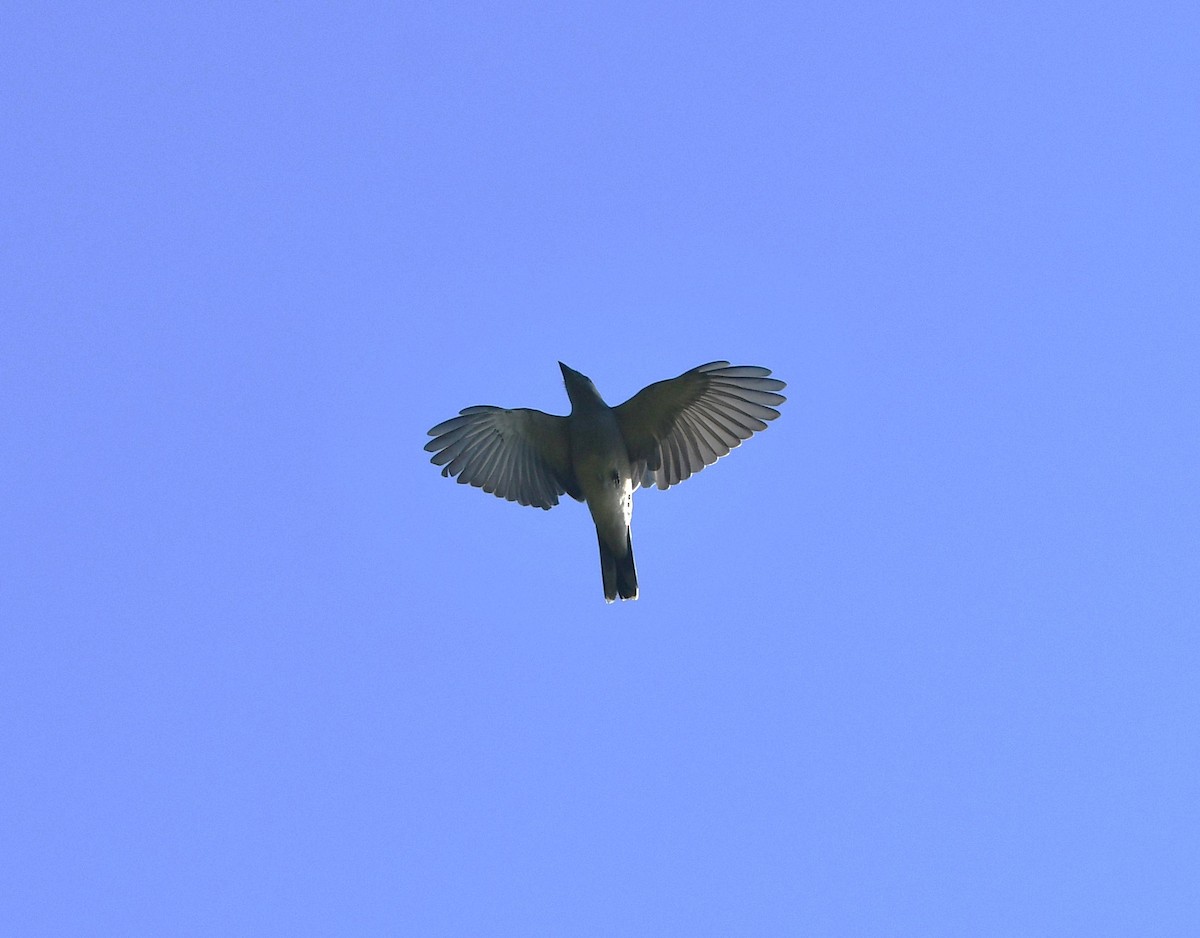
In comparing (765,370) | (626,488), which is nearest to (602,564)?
(626,488)

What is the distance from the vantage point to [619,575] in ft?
65.5

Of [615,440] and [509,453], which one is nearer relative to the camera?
[615,440]

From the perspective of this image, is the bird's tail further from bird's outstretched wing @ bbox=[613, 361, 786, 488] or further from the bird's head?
the bird's head

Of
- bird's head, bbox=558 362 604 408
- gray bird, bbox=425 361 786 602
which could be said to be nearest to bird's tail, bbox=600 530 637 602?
gray bird, bbox=425 361 786 602

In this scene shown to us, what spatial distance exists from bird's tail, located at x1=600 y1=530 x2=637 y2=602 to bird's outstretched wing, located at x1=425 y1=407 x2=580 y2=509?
955 millimetres

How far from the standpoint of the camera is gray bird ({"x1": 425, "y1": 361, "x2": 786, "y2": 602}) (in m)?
19.7

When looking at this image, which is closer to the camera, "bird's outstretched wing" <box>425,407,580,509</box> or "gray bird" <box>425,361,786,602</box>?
"gray bird" <box>425,361,786,602</box>

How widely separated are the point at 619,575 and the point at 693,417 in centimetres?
201

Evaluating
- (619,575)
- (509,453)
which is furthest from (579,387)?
(619,575)

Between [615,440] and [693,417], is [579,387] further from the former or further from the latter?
[693,417]

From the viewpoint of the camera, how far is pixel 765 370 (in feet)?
64.5

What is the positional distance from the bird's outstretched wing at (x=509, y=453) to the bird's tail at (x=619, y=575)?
0.95 m

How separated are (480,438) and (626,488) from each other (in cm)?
181

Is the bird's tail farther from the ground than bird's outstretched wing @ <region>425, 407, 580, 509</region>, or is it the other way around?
bird's outstretched wing @ <region>425, 407, 580, 509</region>
